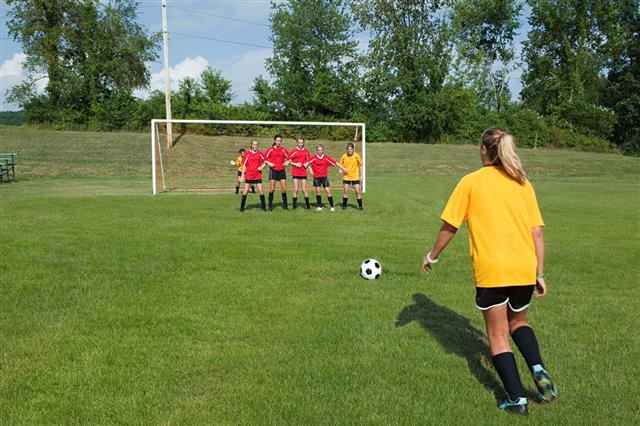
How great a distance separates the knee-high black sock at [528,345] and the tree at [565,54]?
50.4 metres

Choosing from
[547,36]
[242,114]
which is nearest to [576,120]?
[547,36]

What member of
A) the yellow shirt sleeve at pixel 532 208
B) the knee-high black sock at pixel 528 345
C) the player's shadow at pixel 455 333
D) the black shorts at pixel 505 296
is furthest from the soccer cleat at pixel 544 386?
the yellow shirt sleeve at pixel 532 208

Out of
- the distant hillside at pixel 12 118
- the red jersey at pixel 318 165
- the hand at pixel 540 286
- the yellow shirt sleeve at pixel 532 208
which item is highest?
the distant hillside at pixel 12 118

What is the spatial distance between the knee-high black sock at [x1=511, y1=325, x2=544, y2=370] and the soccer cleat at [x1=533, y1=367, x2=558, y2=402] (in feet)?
0.23

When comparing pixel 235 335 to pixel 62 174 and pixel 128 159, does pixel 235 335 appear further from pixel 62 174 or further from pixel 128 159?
pixel 128 159

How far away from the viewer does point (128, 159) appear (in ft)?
104

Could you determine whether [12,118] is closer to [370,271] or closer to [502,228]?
[370,271]

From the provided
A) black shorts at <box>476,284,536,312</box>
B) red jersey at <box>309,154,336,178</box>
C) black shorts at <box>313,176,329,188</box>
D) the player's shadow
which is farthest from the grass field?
red jersey at <box>309,154,336,178</box>

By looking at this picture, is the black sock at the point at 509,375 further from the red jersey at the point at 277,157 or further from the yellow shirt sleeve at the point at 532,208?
the red jersey at the point at 277,157

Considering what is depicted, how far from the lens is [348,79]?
50.5 m

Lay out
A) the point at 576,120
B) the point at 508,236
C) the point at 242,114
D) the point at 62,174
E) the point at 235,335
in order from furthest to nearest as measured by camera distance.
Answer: the point at 576,120 < the point at 242,114 < the point at 62,174 < the point at 235,335 < the point at 508,236

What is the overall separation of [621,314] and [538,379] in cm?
267

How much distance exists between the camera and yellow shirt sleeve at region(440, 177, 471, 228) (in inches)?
149

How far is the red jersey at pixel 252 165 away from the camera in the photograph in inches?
573
